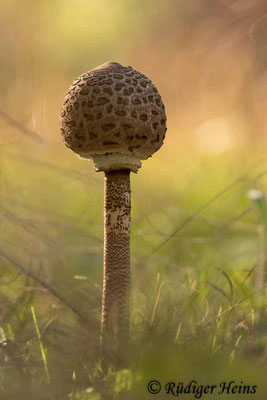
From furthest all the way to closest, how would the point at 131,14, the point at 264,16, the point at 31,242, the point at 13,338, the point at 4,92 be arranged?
the point at 131,14 < the point at 4,92 < the point at 264,16 < the point at 31,242 < the point at 13,338

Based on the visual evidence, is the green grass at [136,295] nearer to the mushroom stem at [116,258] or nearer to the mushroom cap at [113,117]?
the mushroom stem at [116,258]

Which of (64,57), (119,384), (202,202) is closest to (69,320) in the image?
(119,384)

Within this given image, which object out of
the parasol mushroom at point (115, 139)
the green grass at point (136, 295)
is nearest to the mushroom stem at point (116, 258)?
the parasol mushroom at point (115, 139)

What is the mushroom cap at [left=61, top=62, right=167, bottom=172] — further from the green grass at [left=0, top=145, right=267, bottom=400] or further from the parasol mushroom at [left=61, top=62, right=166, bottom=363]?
the green grass at [left=0, top=145, right=267, bottom=400]

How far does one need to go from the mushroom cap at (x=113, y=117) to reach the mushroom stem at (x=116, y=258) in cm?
12

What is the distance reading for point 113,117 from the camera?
244 cm

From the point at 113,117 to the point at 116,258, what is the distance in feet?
2.37

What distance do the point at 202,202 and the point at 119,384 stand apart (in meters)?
2.32

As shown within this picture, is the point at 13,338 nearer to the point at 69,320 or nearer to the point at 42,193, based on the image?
the point at 69,320

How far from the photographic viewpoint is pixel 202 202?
436 cm

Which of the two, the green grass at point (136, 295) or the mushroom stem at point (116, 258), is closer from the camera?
the green grass at point (136, 295)

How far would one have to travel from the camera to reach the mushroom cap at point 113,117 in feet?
8.03

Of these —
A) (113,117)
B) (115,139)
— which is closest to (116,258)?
(115,139)

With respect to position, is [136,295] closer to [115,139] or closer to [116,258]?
[116,258]
